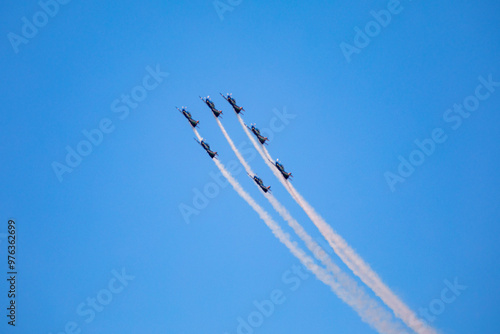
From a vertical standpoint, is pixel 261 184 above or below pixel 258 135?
below

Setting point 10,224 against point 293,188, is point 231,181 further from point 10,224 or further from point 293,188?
point 10,224

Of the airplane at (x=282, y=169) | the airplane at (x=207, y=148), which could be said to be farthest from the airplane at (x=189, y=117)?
the airplane at (x=282, y=169)

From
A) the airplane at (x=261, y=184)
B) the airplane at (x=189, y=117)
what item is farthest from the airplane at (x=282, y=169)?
the airplane at (x=189, y=117)

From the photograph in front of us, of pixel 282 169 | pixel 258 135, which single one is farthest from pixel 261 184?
pixel 258 135

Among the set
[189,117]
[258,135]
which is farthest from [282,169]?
[189,117]

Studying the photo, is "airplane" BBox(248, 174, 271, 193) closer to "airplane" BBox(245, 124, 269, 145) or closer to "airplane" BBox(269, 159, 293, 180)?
"airplane" BBox(269, 159, 293, 180)

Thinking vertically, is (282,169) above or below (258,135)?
below

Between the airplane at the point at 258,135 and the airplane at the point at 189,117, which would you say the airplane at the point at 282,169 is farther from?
the airplane at the point at 189,117

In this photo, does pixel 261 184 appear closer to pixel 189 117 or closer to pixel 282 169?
pixel 282 169

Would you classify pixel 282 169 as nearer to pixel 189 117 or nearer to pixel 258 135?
pixel 258 135

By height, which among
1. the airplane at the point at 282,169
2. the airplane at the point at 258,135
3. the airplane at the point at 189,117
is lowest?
the airplane at the point at 282,169

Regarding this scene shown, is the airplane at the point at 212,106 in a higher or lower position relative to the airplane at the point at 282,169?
higher

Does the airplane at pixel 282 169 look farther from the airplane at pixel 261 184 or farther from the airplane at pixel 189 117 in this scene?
the airplane at pixel 189 117

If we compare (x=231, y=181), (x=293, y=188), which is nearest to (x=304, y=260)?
(x=293, y=188)
